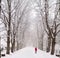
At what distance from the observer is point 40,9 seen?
28.6m

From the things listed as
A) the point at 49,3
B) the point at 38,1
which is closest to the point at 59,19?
the point at 49,3

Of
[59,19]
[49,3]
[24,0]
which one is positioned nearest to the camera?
[59,19]

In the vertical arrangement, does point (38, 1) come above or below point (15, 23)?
above

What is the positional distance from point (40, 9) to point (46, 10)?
2877 mm

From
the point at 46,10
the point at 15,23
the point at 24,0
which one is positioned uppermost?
the point at 24,0

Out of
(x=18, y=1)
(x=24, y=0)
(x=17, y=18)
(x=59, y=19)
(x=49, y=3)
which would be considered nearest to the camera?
(x=59, y=19)

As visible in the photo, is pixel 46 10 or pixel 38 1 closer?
pixel 46 10

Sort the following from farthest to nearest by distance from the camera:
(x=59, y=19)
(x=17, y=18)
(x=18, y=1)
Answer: (x=17, y=18) → (x=18, y=1) → (x=59, y=19)

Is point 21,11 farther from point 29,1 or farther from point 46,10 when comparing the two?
point 46,10

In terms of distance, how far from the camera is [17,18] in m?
34.9

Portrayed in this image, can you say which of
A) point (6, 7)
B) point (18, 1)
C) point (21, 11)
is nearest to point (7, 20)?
point (6, 7)

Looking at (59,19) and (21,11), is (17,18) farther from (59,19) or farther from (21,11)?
(59,19)

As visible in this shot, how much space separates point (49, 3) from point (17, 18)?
9358 mm

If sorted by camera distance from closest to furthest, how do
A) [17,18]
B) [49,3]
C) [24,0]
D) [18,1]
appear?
[49,3], [18,1], [24,0], [17,18]
